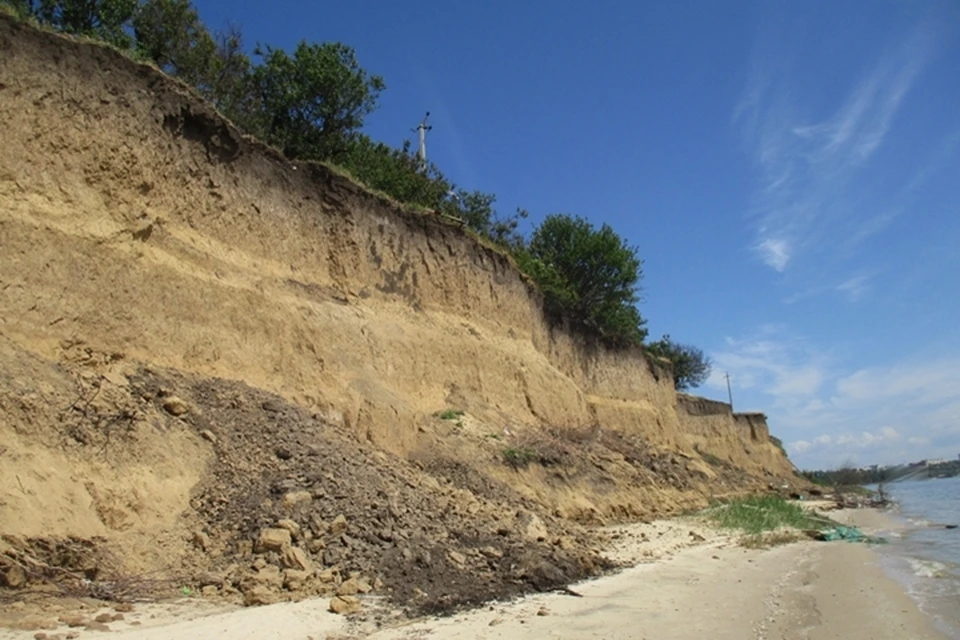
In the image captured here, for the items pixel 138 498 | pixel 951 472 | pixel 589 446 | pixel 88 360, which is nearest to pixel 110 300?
pixel 88 360

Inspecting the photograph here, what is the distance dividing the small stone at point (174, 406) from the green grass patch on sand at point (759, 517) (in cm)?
1215

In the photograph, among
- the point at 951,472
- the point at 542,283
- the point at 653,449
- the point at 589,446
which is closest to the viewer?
the point at 589,446

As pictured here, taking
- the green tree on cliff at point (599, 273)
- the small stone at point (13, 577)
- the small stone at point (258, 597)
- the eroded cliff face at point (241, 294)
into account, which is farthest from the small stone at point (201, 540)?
the green tree on cliff at point (599, 273)

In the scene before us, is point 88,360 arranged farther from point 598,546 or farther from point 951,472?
point 951,472

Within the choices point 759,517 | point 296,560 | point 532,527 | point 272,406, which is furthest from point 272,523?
point 759,517

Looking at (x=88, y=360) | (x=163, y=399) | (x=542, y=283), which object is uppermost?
(x=542, y=283)

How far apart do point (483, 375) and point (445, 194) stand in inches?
548

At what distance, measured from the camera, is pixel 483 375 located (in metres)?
17.3

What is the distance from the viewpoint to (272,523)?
7.58 metres

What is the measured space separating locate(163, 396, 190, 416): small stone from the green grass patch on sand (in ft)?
39.9

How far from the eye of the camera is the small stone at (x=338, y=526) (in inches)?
306

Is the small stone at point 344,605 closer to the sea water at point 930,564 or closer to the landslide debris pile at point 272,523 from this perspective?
the landslide debris pile at point 272,523

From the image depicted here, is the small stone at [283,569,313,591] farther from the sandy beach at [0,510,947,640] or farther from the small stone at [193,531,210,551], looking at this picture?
the small stone at [193,531,210,551]

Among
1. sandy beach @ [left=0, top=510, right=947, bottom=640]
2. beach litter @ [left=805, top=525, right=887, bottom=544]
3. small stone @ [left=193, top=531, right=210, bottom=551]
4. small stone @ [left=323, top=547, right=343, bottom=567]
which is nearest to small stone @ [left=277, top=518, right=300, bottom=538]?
small stone @ [left=323, top=547, right=343, bottom=567]
